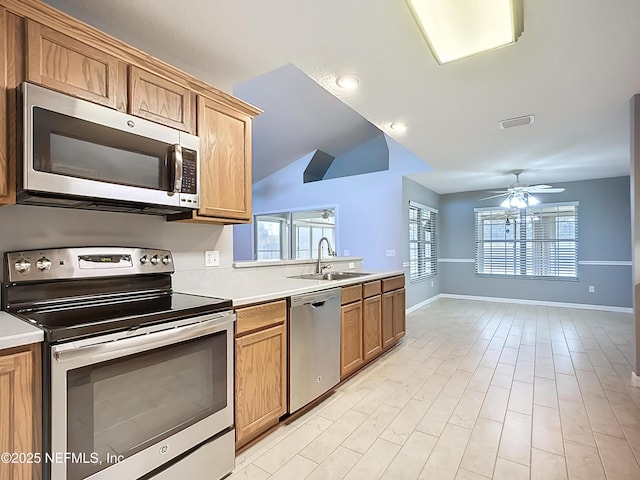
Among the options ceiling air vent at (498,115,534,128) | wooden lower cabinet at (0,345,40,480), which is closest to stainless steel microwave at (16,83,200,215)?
wooden lower cabinet at (0,345,40,480)

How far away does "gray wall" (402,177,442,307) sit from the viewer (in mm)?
5617

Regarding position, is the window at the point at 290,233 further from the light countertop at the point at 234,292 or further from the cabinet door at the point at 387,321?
the light countertop at the point at 234,292

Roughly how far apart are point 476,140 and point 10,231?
13.8ft

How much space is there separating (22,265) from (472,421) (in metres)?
2.68

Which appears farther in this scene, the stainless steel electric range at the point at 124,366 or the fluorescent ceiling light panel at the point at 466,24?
the fluorescent ceiling light panel at the point at 466,24

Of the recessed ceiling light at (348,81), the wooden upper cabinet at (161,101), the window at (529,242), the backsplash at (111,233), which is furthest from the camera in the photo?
the window at (529,242)

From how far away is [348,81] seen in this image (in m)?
2.50

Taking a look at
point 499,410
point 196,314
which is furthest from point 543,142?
point 196,314

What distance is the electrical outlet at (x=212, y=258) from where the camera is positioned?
2330 millimetres

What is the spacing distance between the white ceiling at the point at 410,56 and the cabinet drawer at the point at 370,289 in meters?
1.61

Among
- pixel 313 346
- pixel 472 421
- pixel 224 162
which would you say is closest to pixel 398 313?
pixel 472 421

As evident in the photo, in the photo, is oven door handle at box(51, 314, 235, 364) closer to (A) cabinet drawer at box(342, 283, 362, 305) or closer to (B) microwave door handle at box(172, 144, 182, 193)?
(B) microwave door handle at box(172, 144, 182, 193)

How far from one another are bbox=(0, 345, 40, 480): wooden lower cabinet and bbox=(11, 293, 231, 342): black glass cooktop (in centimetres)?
10

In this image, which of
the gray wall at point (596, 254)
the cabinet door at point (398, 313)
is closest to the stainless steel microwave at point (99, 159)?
the cabinet door at point (398, 313)
